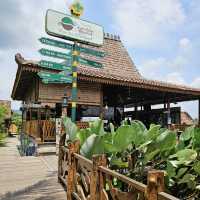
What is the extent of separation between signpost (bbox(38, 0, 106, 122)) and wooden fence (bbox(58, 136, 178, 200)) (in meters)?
2.95

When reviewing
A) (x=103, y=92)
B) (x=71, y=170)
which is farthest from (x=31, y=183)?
(x=103, y=92)

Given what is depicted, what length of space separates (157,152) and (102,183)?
19.0 inches

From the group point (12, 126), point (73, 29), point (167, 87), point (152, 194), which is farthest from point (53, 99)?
point (12, 126)

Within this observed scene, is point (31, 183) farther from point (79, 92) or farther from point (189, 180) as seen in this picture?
point (79, 92)

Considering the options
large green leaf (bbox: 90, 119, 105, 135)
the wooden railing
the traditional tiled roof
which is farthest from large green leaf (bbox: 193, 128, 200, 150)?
the wooden railing

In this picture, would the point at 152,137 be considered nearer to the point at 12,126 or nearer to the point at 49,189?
the point at 49,189

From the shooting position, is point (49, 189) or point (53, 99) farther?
point (53, 99)

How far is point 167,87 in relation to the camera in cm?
1140

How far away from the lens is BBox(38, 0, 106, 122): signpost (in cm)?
607

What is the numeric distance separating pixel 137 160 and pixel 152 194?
2.31ft

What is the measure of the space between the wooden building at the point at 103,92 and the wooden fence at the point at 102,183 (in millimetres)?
6369

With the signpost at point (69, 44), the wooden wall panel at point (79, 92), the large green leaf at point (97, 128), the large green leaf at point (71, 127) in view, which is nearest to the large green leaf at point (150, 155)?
the large green leaf at point (97, 128)

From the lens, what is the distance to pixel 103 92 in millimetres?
13930

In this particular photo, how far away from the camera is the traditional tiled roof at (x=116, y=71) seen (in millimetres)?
9508
